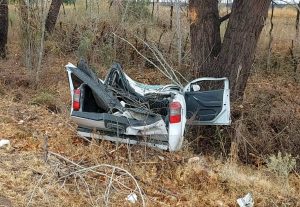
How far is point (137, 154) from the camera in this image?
18.1ft

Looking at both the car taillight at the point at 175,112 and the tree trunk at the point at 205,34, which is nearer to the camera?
the car taillight at the point at 175,112

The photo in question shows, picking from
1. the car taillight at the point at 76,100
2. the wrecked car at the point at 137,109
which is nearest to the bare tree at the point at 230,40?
the wrecked car at the point at 137,109

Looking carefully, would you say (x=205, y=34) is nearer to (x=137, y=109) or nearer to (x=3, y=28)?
(x=137, y=109)

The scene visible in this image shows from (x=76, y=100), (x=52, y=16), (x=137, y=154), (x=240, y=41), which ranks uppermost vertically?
(x=240, y=41)

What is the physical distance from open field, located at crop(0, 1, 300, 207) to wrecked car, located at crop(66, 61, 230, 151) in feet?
0.64

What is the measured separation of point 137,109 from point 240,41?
2686mm

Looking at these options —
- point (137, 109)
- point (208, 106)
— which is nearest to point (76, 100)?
point (137, 109)

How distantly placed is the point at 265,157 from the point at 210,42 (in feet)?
8.00

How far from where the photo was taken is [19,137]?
237 inches

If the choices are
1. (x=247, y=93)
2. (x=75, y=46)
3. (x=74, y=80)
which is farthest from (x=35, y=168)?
(x=75, y=46)

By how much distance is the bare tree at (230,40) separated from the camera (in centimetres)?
732

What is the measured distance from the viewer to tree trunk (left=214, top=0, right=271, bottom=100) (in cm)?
728

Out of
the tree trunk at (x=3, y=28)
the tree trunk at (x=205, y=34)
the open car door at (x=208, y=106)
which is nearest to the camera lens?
the open car door at (x=208, y=106)

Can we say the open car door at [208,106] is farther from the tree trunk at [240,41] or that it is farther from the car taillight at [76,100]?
the car taillight at [76,100]
